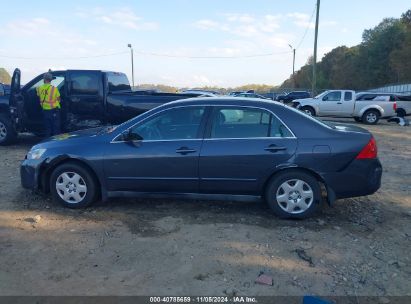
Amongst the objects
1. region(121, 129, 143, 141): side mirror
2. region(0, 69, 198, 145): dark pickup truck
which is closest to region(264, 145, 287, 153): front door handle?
region(121, 129, 143, 141): side mirror

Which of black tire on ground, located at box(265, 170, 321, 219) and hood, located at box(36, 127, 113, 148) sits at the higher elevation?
hood, located at box(36, 127, 113, 148)

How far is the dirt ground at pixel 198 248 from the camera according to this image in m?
3.76

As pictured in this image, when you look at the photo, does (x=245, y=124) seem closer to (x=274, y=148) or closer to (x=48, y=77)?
(x=274, y=148)

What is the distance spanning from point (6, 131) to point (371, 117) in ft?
55.0

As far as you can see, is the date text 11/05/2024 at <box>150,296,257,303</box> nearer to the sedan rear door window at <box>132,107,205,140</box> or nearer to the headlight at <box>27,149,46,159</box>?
the sedan rear door window at <box>132,107,205,140</box>

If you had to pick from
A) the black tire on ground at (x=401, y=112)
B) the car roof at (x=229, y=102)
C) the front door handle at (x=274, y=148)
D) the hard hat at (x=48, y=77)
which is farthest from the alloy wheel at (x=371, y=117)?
the front door handle at (x=274, y=148)

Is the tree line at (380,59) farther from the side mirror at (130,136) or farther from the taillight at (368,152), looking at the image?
the side mirror at (130,136)

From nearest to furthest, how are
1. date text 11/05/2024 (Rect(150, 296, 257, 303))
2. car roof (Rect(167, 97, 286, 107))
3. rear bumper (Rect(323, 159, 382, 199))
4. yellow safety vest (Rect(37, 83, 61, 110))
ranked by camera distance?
1. date text 11/05/2024 (Rect(150, 296, 257, 303))
2. rear bumper (Rect(323, 159, 382, 199))
3. car roof (Rect(167, 97, 286, 107))
4. yellow safety vest (Rect(37, 83, 61, 110))

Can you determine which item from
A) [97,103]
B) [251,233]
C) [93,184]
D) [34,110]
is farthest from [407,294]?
[34,110]

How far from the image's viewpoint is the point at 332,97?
71.3 ft

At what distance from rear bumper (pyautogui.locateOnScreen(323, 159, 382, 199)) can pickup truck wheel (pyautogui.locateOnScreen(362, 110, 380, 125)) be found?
16884 millimetres

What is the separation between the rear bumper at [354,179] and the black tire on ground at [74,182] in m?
2.99

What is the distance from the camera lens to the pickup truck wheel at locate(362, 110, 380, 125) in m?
20.9

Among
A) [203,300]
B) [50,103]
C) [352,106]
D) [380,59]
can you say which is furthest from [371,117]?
[380,59]
